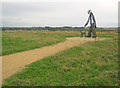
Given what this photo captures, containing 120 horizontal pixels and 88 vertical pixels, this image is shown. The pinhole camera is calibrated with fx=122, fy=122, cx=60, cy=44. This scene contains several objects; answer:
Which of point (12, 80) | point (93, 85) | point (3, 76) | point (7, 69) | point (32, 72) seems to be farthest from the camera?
point (7, 69)

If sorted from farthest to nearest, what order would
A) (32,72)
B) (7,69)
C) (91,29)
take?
(91,29) → (7,69) → (32,72)

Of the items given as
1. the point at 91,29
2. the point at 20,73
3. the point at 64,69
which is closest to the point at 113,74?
the point at 64,69

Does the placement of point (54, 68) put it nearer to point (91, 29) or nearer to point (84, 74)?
point (84, 74)

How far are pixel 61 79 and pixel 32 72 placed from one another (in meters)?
1.14

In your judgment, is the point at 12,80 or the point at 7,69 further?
the point at 7,69

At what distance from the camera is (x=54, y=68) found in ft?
15.5

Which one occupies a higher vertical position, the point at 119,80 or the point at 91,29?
the point at 91,29

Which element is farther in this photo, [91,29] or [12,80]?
[91,29]

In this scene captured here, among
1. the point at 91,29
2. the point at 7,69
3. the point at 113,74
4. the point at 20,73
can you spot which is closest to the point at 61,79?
the point at 20,73

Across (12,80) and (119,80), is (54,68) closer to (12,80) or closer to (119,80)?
(12,80)

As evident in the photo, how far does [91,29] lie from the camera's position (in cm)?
1451

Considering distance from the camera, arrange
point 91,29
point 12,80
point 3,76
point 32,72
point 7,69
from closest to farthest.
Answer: point 12,80 < point 3,76 < point 32,72 < point 7,69 < point 91,29

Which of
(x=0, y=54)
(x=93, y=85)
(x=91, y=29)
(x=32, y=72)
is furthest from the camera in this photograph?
(x=91, y=29)

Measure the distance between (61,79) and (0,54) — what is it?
4448 millimetres
